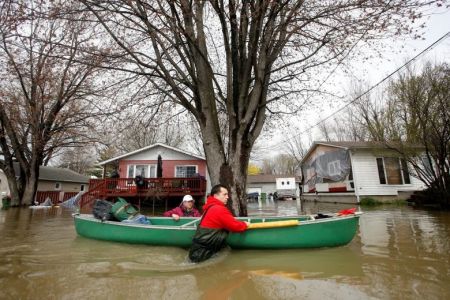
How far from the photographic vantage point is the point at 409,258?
4.85 m

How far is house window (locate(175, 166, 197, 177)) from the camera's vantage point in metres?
Answer: 22.5

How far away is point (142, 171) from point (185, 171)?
3.20 metres

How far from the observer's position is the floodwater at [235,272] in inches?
137

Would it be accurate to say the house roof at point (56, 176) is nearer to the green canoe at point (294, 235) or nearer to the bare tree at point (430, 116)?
the green canoe at point (294, 235)

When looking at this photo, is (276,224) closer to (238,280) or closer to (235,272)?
(235,272)

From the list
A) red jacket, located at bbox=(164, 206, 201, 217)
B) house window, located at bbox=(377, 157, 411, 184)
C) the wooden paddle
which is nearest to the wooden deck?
red jacket, located at bbox=(164, 206, 201, 217)

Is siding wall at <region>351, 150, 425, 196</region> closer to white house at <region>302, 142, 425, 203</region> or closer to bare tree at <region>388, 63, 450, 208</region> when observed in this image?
white house at <region>302, 142, 425, 203</region>

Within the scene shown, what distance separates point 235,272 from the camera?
4.35 m

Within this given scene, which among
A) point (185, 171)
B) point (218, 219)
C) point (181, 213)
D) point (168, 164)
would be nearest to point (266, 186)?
point (185, 171)

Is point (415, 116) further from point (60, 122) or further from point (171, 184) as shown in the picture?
point (60, 122)

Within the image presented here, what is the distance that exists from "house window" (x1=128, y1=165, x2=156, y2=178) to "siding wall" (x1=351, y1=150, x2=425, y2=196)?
13925 mm

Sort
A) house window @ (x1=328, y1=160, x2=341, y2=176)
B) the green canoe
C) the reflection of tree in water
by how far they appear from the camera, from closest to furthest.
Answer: the reflection of tree in water
the green canoe
house window @ (x1=328, y1=160, x2=341, y2=176)

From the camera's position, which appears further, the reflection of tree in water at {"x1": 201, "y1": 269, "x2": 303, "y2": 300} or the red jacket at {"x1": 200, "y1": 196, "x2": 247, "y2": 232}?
the red jacket at {"x1": 200, "y1": 196, "x2": 247, "y2": 232}

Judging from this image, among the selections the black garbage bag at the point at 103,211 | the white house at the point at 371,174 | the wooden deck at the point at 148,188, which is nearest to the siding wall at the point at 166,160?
the wooden deck at the point at 148,188
